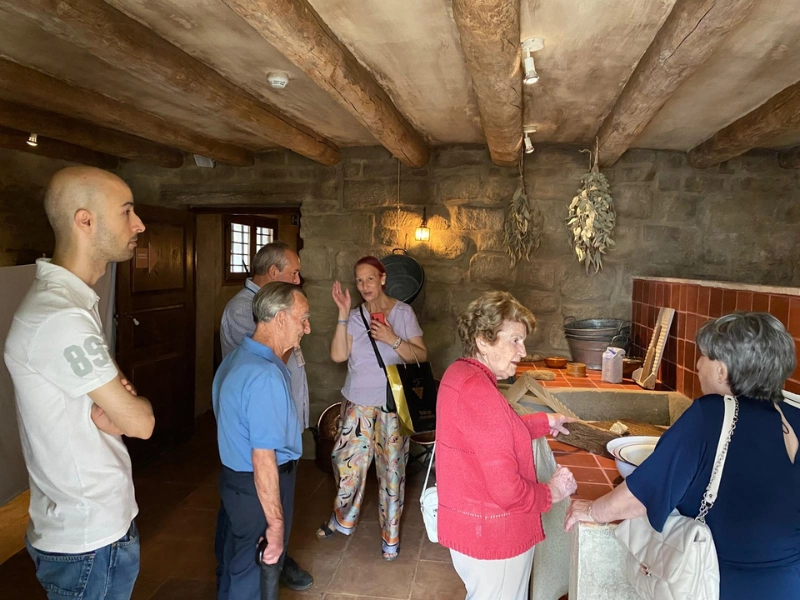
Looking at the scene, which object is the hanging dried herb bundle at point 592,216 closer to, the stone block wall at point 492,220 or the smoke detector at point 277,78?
the stone block wall at point 492,220

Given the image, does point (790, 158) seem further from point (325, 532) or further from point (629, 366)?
point (325, 532)

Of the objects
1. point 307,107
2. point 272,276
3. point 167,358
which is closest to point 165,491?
point 167,358

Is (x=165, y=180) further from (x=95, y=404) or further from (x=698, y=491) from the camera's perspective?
(x=698, y=491)

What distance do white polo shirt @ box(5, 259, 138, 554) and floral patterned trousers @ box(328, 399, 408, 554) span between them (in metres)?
1.52

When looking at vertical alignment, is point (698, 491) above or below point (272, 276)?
below

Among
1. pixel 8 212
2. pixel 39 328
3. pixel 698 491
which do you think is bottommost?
pixel 698 491

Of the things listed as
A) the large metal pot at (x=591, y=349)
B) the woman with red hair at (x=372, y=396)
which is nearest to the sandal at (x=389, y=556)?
the woman with red hair at (x=372, y=396)

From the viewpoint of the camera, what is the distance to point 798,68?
218cm

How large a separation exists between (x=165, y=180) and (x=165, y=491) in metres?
2.36

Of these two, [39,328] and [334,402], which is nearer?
[39,328]

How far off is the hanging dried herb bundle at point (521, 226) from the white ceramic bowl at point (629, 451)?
6.46 ft

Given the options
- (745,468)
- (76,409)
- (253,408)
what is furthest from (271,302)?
(745,468)

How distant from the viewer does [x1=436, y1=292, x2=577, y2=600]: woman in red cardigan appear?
1469 millimetres

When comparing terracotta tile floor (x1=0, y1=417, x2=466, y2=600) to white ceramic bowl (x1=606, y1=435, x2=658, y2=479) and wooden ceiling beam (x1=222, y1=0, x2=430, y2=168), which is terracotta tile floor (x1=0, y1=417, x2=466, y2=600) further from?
wooden ceiling beam (x1=222, y1=0, x2=430, y2=168)
